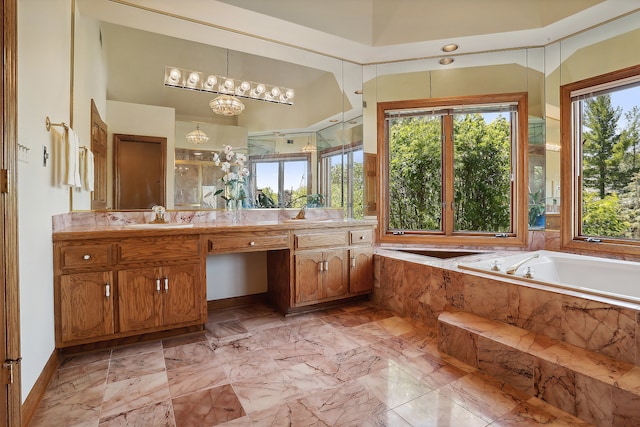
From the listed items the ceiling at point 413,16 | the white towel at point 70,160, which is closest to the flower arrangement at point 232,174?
the white towel at point 70,160

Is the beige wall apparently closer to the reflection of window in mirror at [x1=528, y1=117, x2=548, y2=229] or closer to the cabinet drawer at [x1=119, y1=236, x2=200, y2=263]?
the cabinet drawer at [x1=119, y1=236, x2=200, y2=263]

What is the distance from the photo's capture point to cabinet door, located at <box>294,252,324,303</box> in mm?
2715

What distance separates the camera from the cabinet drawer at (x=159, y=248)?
210 centimetres

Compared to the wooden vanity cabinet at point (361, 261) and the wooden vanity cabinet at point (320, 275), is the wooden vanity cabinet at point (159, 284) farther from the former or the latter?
the wooden vanity cabinet at point (361, 261)

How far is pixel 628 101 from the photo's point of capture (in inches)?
111

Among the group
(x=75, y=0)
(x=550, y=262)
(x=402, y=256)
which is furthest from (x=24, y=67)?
(x=550, y=262)

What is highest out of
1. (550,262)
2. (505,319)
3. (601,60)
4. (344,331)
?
(601,60)

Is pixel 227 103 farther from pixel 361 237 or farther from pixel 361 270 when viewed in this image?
pixel 361 270

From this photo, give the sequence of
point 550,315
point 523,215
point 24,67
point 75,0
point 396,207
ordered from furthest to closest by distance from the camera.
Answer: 1. point 396,207
2. point 523,215
3. point 75,0
4. point 550,315
5. point 24,67

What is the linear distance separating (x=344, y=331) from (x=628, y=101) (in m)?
3.18

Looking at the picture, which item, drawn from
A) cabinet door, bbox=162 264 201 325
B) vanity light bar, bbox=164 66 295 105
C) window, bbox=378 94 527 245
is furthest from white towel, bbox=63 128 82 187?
window, bbox=378 94 527 245

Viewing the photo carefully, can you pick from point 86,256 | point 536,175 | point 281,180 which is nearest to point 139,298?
point 86,256

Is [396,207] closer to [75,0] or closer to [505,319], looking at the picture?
[505,319]

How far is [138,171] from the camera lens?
2.62m
